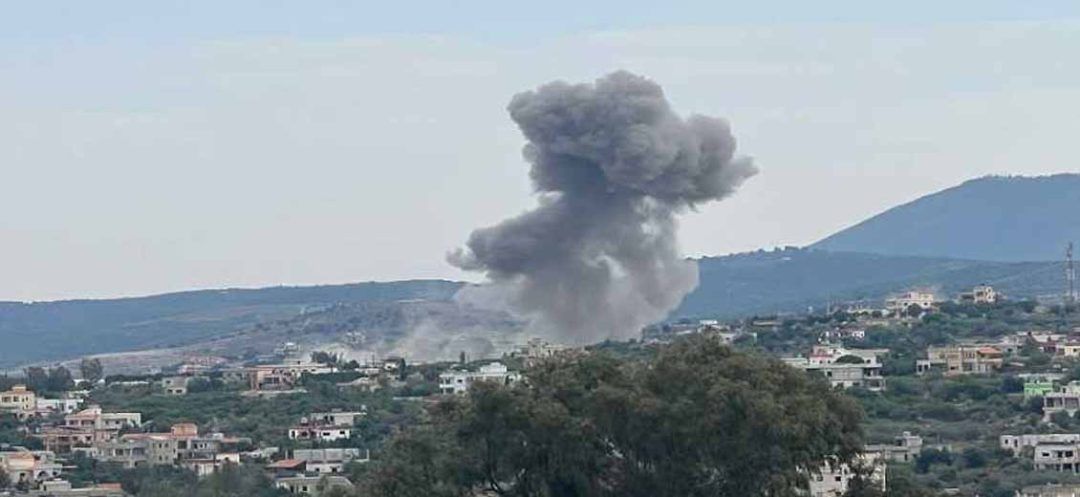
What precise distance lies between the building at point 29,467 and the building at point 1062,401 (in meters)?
25.0

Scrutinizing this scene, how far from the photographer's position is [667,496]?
1906 inches

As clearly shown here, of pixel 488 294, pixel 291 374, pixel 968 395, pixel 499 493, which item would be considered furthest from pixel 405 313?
pixel 499 493

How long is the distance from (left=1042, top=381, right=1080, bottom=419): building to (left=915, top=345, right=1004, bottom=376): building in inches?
290

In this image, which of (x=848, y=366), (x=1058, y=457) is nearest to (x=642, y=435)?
(x=1058, y=457)

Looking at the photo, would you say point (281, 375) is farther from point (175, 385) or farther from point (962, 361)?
point (962, 361)

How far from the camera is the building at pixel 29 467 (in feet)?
300

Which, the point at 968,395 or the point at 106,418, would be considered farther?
the point at 106,418

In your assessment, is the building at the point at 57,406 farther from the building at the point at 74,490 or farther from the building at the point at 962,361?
the building at the point at 74,490

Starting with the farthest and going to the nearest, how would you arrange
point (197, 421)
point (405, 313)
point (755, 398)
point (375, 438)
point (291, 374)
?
point (405, 313) < point (291, 374) < point (197, 421) < point (375, 438) < point (755, 398)

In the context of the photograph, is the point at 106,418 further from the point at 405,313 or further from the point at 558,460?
the point at 405,313

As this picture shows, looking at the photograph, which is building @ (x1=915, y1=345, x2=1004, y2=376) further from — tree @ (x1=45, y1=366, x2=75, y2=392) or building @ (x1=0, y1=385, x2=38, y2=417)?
tree @ (x1=45, y1=366, x2=75, y2=392)

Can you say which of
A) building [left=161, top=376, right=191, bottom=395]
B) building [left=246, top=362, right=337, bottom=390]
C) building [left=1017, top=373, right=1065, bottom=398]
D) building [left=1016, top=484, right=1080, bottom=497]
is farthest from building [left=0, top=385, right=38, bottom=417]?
building [left=1016, top=484, right=1080, bottom=497]

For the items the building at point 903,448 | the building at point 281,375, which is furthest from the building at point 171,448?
the building at point 281,375

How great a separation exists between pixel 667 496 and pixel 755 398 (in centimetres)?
180
